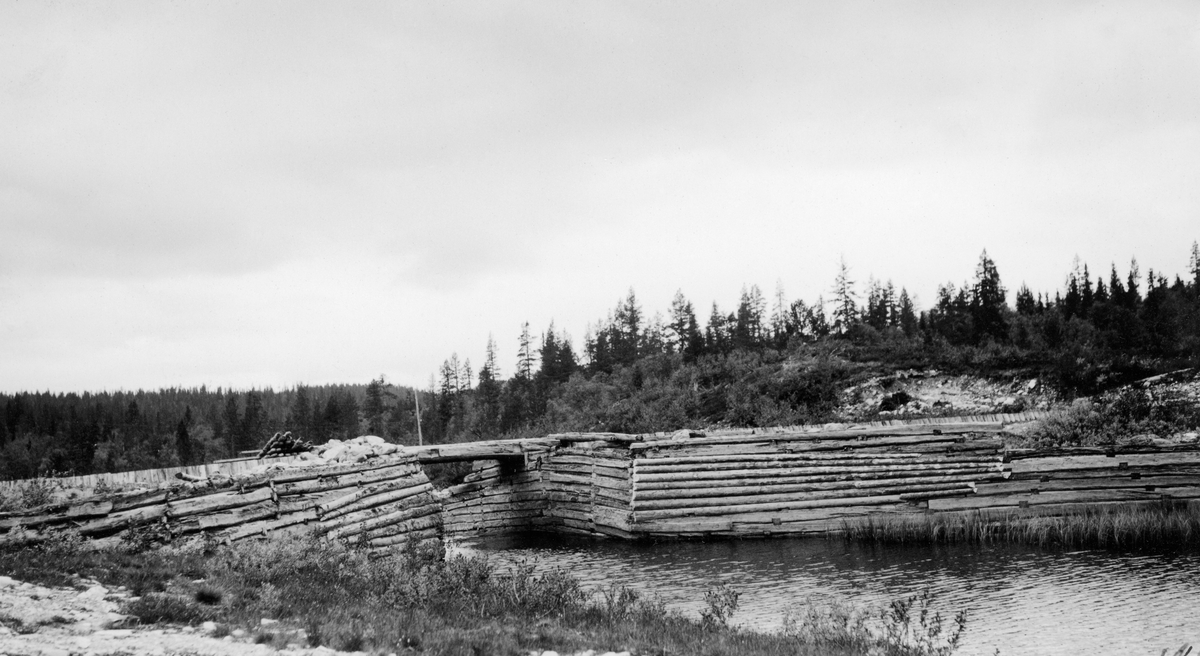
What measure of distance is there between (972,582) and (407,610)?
11.9m

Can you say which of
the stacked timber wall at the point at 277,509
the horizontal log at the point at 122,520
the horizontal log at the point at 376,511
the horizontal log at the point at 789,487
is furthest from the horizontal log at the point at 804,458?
the horizontal log at the point at 122,520

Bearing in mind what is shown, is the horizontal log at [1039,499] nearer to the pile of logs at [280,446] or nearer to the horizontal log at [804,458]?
the horizontal log at [804,458]

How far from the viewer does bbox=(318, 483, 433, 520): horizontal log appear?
19.1m

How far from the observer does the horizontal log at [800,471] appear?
73.6 ft

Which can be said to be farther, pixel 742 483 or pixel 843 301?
pixel 843 301

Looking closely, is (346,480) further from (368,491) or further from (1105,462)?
(1105,462)

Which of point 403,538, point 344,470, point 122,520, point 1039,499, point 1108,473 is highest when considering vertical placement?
point 344,470

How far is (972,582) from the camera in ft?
51.6

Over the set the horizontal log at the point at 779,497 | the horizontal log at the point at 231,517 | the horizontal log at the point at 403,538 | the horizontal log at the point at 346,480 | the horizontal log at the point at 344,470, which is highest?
the horizontal log at the point at 344,470

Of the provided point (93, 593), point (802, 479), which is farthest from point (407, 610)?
point (802, 479)

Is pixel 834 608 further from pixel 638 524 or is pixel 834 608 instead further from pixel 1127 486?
pixel 1127 486

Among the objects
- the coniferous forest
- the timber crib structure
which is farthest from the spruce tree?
the timber crib structure

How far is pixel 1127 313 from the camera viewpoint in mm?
52938

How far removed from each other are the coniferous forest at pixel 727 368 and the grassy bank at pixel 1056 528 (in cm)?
1182
